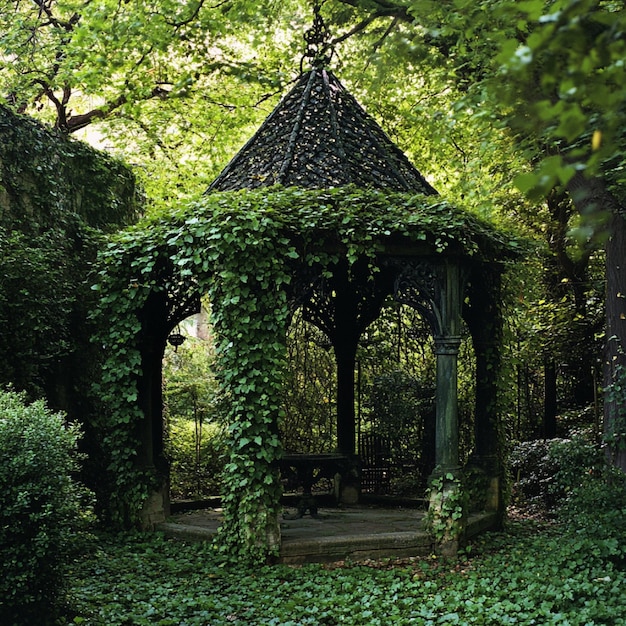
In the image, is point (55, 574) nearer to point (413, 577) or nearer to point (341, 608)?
point (341, 608)

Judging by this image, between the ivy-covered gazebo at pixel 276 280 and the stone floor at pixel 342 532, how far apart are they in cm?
29

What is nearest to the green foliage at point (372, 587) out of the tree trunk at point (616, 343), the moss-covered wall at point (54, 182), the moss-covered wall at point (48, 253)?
the tree trunk at point (616, 343)

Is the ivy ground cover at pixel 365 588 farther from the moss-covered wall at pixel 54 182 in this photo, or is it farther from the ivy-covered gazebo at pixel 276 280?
the moss-covered wall at pixel 54 182

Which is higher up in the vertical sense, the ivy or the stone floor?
the ivy

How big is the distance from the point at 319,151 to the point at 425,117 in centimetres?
414

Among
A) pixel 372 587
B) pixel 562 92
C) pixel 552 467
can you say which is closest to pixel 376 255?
pixel 372 587

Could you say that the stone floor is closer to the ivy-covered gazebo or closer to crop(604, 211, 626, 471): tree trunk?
the ivy-covered gazebo

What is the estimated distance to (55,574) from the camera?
5.30 metres

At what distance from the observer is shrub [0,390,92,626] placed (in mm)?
5074

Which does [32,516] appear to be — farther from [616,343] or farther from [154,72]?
[154,72]

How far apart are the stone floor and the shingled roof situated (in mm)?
3729

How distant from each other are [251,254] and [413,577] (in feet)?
11.4

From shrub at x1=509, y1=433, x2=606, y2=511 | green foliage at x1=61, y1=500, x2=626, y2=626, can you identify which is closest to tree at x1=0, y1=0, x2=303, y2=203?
green foliage at x1=61, y1=500, x2=626, y2=626

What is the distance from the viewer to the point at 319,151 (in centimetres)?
841
